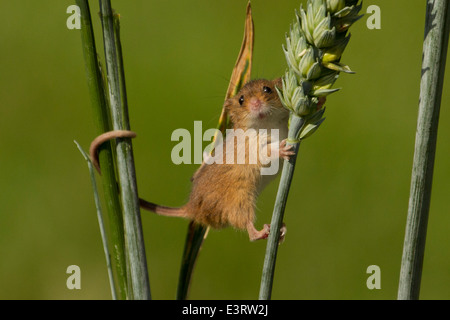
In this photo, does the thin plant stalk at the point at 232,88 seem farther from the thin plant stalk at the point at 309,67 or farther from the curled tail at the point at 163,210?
the thin plant stalk at the point at 309,67

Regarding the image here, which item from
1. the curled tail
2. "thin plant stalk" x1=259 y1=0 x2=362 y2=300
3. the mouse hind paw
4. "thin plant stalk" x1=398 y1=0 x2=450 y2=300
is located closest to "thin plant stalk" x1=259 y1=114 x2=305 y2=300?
"thin plant stalk" x1=259 y1=0 x2=362 y2=300

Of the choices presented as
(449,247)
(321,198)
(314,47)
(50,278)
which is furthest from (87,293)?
(314,47)

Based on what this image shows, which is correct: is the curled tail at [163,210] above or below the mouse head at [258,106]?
below

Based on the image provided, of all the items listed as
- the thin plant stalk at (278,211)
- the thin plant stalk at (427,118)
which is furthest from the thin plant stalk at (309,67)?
the thin plant stalk at (427,118)

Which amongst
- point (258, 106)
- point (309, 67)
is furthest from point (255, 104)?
point (309, 67)

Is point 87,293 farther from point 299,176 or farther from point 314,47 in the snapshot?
point 314,47

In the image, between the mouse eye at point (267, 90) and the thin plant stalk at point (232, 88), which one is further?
the mouse eye at point (267, 90)
